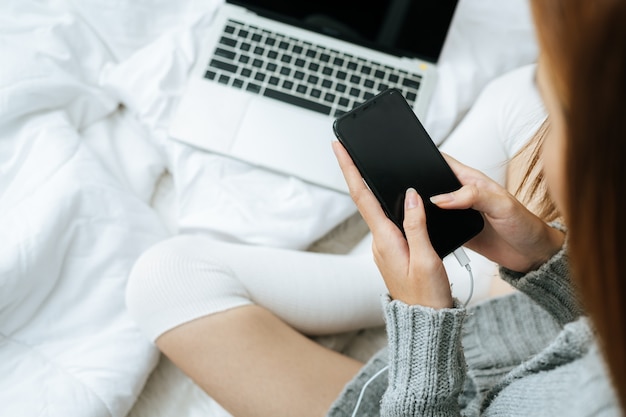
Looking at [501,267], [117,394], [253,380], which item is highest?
[501,267]

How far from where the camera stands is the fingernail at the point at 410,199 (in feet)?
1.61

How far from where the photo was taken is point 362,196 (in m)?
0.52

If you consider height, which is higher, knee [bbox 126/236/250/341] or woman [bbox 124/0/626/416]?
woman [bbox 124/0/626/416]

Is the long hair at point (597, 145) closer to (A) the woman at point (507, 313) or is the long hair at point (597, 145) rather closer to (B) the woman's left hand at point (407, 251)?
(A) the woman at point (507, 313)

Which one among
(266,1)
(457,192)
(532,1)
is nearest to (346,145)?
(457,192)

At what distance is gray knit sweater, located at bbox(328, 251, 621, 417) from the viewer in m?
0.42

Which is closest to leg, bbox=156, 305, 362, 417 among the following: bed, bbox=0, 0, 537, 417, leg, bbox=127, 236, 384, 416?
leg, bbox=127, 236, 384, 416

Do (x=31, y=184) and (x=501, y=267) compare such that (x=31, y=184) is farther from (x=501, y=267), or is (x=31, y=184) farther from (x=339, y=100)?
(x=501, y=267)

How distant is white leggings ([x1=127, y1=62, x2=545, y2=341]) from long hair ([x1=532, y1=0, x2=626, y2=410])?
0.39 metres

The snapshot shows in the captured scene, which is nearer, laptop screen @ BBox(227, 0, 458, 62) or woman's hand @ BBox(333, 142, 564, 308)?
woman's hand @ BBox(333, 142, 564, 308)

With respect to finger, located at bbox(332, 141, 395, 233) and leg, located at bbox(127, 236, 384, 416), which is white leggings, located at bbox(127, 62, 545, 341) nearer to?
leg, located at bbox(127, 236, 384, 416)

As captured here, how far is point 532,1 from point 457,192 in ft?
0.70

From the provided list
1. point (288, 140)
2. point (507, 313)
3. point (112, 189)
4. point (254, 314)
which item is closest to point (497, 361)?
point (507, 313)

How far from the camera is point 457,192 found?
499mm
